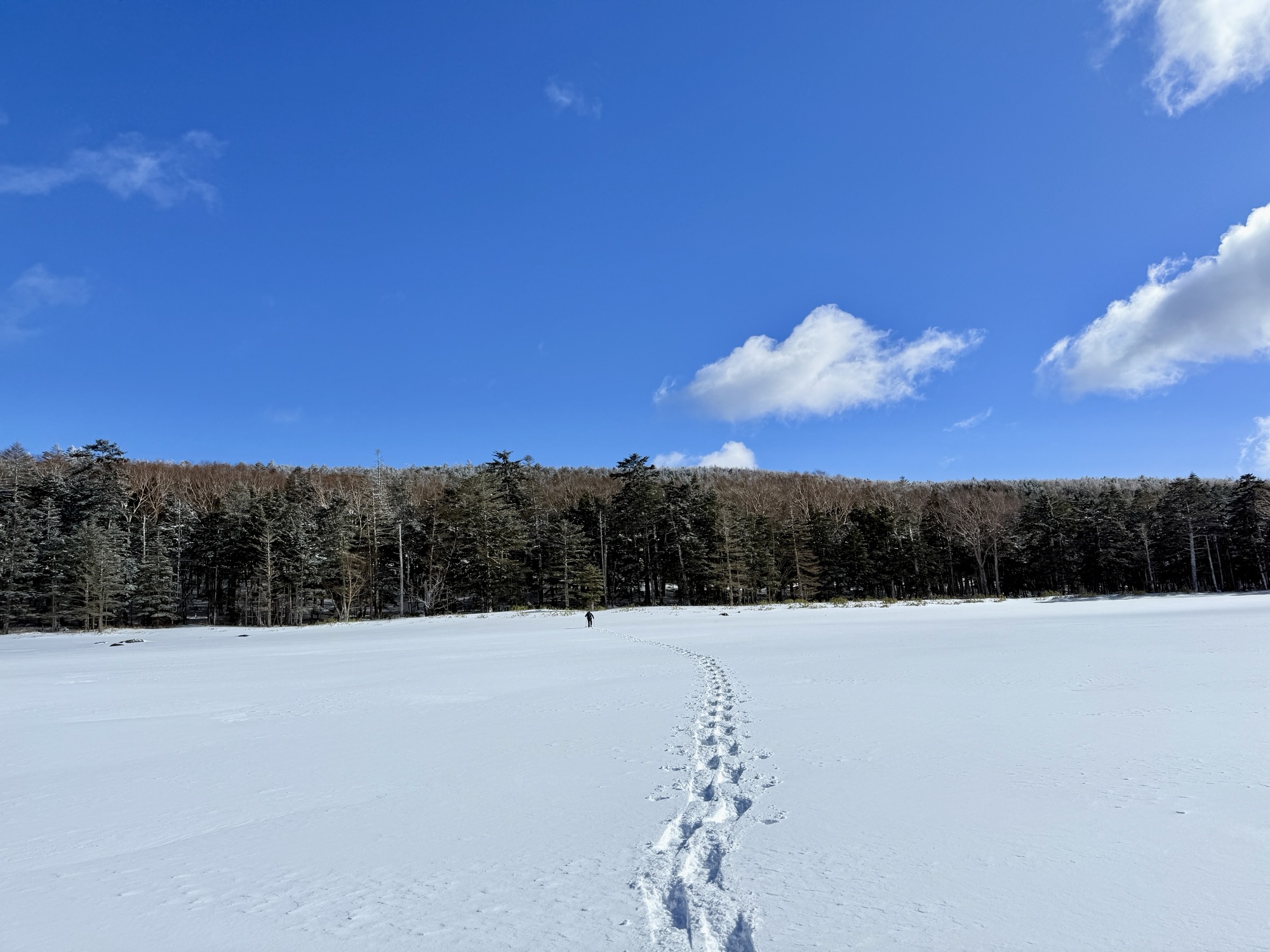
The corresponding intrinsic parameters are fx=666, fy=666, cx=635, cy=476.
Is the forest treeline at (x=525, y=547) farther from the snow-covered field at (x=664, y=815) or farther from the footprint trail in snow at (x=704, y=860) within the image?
the footprint trail in snow at (x=704, y=860)

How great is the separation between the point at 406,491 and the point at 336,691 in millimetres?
60419

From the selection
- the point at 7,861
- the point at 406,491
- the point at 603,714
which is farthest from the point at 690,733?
the point at 406,491

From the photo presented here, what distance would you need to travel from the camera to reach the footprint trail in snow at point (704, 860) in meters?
3.23

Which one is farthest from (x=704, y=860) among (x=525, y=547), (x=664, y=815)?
(x=525, y=547)

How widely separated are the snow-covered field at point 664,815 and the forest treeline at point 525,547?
3996 cm

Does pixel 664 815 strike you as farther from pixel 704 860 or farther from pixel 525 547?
pixel 525 547

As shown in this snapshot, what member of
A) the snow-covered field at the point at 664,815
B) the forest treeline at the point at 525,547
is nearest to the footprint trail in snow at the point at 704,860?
the snow-covered field at the point at 664,815

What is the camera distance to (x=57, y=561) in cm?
4722

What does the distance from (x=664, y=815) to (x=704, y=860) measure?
2.83 ft

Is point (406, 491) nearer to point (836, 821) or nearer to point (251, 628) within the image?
point (251, 628)

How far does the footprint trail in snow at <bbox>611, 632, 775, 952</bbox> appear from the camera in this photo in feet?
10.6

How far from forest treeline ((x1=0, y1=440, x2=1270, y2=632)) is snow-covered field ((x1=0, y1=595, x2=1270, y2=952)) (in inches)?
1573

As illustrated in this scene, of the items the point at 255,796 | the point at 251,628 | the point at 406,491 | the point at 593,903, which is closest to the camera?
the point at 593,903

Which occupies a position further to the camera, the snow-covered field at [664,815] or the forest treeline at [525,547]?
the forest treeline at [525,547]
